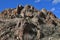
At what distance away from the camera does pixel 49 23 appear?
124625 millimetres

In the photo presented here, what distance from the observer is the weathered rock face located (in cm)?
11369

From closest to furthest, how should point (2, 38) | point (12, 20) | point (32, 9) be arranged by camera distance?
point (2, 38) → point (12, 20) → point (32, 9)

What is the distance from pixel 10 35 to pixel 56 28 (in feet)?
64.7

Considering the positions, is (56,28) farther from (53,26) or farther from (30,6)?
(30,6)

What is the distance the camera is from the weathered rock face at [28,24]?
114 m

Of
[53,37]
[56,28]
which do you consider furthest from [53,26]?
[53,37]

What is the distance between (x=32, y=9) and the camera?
12838 centimetres

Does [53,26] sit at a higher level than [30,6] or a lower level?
lower

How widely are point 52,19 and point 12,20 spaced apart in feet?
53.2

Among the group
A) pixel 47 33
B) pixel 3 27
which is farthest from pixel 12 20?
pixel 47 33

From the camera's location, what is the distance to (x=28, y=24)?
378 ft

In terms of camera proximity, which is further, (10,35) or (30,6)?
(30,6)

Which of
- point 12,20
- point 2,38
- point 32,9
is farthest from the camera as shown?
point 32,9

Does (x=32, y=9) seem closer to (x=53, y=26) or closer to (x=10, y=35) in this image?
(x=53, y=26)
